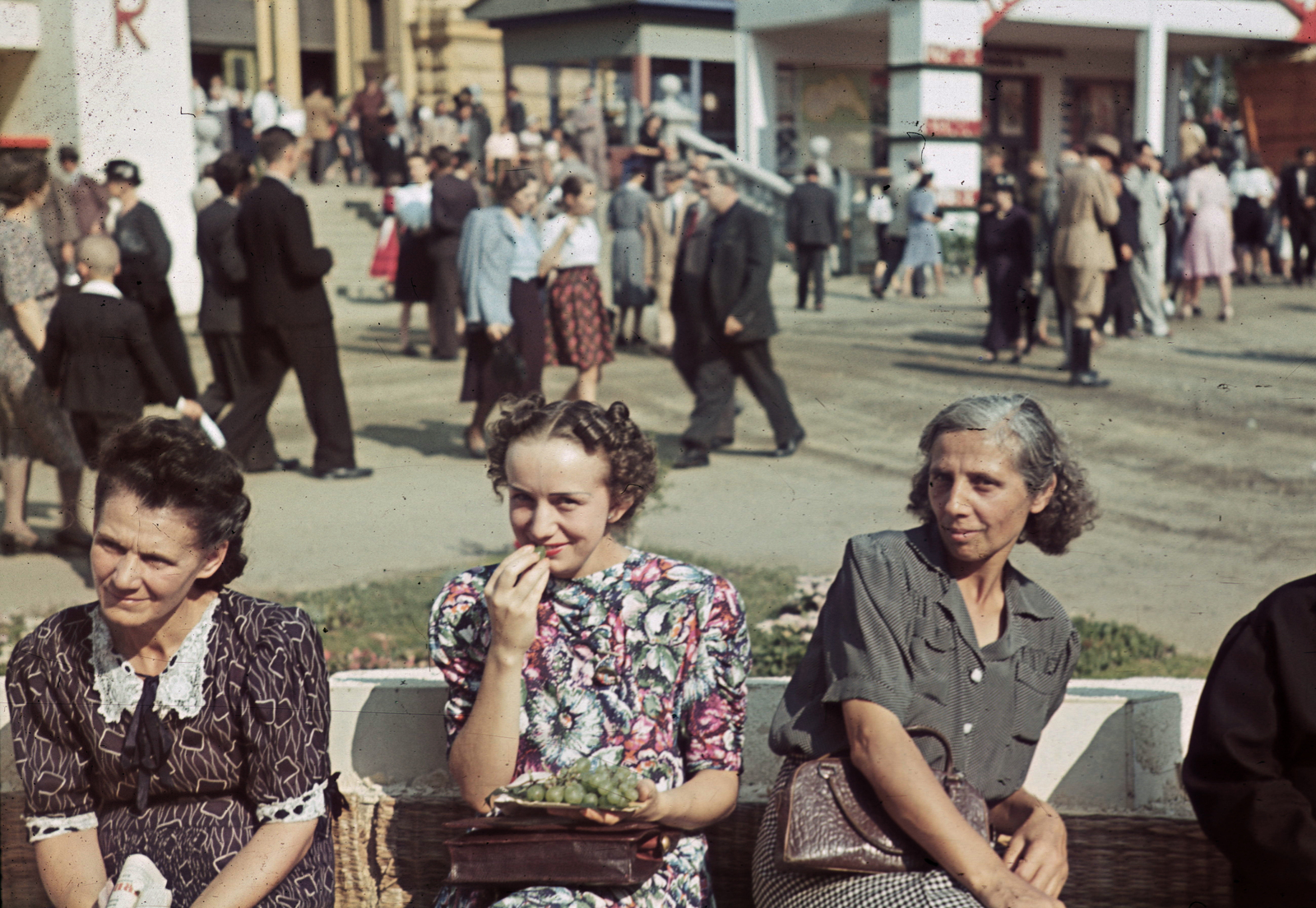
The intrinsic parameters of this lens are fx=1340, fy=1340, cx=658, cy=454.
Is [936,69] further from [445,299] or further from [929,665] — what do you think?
[445,299]

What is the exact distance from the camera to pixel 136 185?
24.4 feet

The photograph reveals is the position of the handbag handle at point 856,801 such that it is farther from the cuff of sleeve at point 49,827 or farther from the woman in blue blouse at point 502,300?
the woman in blue blouse at point 502,300

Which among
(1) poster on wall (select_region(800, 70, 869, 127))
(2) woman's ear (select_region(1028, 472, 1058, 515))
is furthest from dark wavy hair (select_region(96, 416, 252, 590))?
(1) poster on wall (select_region(800, 70, 869, 127))

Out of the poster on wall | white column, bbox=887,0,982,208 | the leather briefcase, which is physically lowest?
the leather briefcase

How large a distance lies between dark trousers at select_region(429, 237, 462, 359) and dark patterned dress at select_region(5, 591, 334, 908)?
907cm

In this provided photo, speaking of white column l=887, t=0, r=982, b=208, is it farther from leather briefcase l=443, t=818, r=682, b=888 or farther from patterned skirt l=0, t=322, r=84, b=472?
patterned skirt l=0, t=322, r=84, b=472

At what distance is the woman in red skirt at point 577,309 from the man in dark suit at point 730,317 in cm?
74

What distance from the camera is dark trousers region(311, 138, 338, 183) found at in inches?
597

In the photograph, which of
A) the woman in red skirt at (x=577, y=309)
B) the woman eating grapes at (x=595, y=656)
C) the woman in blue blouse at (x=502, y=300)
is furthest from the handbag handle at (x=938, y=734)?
the woman in red skirt at (x=577, y=309)

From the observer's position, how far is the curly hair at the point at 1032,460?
7.98 ft

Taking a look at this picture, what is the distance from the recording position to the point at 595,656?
2424 mm

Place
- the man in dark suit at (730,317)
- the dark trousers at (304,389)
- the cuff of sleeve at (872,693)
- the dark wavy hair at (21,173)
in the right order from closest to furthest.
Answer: the cuff of sleeve at (872,693), the dark wavy hair at (21,173), the dark trousers at (304,389), the man in dark suit at (730,317)

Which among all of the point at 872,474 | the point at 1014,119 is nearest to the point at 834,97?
the point at 872,474

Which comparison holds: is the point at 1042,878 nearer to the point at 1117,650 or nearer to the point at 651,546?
the point at 1117,650
